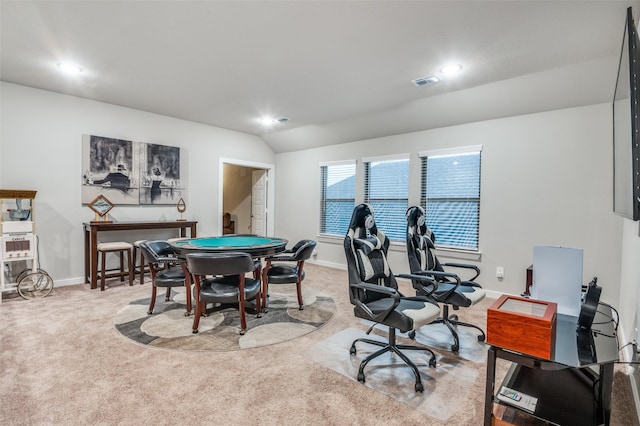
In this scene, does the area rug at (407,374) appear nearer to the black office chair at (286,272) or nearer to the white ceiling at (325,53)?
the black office chair at (286,272)

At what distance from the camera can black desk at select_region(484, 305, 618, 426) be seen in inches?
53.6

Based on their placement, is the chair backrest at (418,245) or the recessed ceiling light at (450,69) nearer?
the chair backrest at (418,245)

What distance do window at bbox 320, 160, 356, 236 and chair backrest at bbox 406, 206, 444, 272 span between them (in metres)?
2.60

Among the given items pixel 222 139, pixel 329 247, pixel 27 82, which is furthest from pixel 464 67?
pixel 27 82

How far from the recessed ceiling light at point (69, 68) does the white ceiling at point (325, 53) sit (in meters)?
0.08

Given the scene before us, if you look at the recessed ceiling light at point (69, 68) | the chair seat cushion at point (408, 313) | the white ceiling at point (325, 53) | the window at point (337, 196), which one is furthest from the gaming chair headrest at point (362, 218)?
the recessed ceiling light at point (69, 68)

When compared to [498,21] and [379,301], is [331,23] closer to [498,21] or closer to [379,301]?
[498,21]

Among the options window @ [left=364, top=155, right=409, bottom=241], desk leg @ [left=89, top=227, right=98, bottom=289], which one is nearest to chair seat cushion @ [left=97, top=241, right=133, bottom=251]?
desk leg @ [left=89, top=227, right=98, bottom=289]

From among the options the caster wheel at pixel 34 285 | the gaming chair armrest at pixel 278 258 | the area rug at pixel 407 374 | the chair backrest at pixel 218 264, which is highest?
the chair backrest at pixel 218 264

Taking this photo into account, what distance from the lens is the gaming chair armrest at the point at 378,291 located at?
213cm

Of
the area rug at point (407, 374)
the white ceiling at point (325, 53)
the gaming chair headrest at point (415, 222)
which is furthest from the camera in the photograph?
the gaming chair headrest at point (415, 222)

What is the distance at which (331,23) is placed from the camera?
2.54 m

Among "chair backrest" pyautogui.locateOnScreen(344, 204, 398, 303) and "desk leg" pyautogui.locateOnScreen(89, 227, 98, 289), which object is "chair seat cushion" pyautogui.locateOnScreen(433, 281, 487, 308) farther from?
"desk leg" pyautogui.locateOnScreen(89, 227, 98, 289)

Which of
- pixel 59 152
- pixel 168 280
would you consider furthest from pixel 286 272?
pixel 59 152
